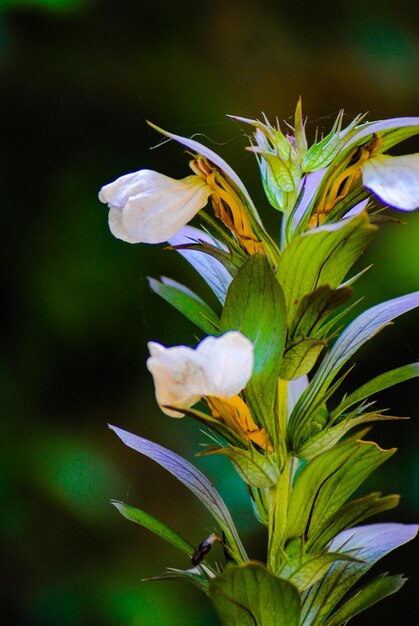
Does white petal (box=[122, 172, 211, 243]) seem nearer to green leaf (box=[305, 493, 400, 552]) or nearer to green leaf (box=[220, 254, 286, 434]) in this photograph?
green leaf (box=[220, 254, 286, 434])

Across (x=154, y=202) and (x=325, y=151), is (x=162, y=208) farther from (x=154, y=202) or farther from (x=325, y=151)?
(x=325, y=151)

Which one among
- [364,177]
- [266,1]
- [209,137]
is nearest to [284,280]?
[364,177]

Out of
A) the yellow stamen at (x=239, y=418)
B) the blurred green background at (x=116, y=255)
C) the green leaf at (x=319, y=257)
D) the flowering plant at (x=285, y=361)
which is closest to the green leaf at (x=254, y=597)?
the flowering plant at (x=285, y=361)

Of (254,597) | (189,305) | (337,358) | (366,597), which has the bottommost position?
(366,597)

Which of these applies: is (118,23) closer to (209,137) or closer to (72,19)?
(72,19)

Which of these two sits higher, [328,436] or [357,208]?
[357,208]

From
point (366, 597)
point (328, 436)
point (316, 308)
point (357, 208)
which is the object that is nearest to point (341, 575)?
point (366, 597)

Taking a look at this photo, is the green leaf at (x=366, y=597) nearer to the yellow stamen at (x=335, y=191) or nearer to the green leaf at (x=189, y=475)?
the green leaf at (x=189, y=475)
